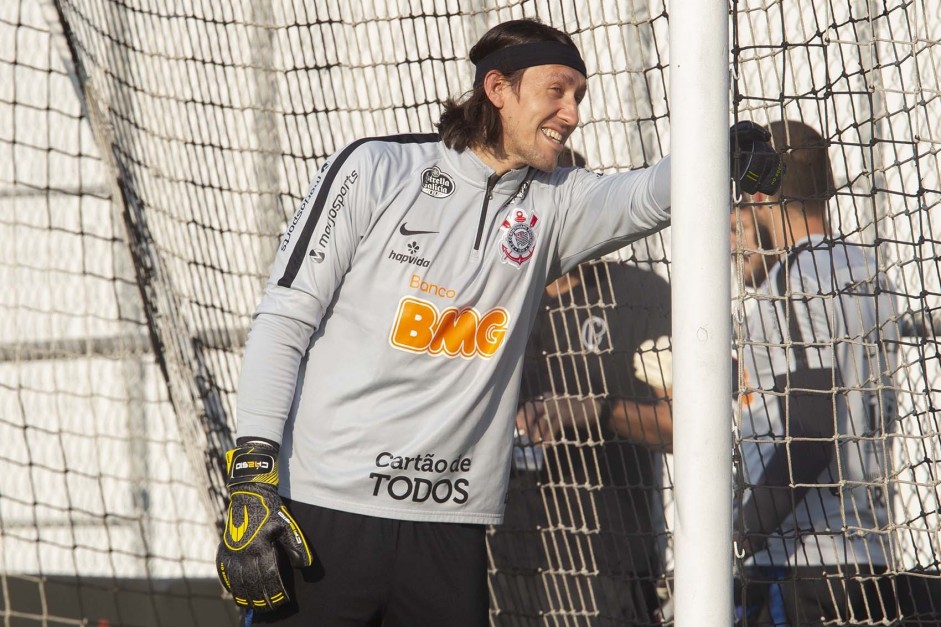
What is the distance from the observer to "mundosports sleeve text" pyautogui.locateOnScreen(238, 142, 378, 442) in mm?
1720

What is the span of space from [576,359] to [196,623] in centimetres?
196

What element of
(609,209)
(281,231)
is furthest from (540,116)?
(281,231)

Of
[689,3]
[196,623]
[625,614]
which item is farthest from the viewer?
[196,623]

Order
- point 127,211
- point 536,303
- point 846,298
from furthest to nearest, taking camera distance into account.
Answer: point 127,211
point 846,298
point 536,303

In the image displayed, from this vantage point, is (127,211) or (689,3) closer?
(689,3)

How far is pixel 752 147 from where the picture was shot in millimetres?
1764

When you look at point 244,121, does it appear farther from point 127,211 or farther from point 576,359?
point 576,359

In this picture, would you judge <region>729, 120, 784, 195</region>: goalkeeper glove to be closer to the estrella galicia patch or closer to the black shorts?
the estrella galicia patch

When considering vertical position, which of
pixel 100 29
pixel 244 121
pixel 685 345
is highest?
pixel 100 29

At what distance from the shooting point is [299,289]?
1.75 meters

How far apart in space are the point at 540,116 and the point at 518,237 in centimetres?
23

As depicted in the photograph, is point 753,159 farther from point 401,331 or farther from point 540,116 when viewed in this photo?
point 401,331

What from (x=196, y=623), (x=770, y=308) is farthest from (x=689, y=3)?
(x=196, y=623)

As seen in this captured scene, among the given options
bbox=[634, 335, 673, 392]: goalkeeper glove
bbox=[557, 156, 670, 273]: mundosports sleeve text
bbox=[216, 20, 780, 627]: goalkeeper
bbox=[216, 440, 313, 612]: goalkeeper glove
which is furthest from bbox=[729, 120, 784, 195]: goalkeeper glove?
bbox=[216, 440, 313, 612]: goalkeeper glove
